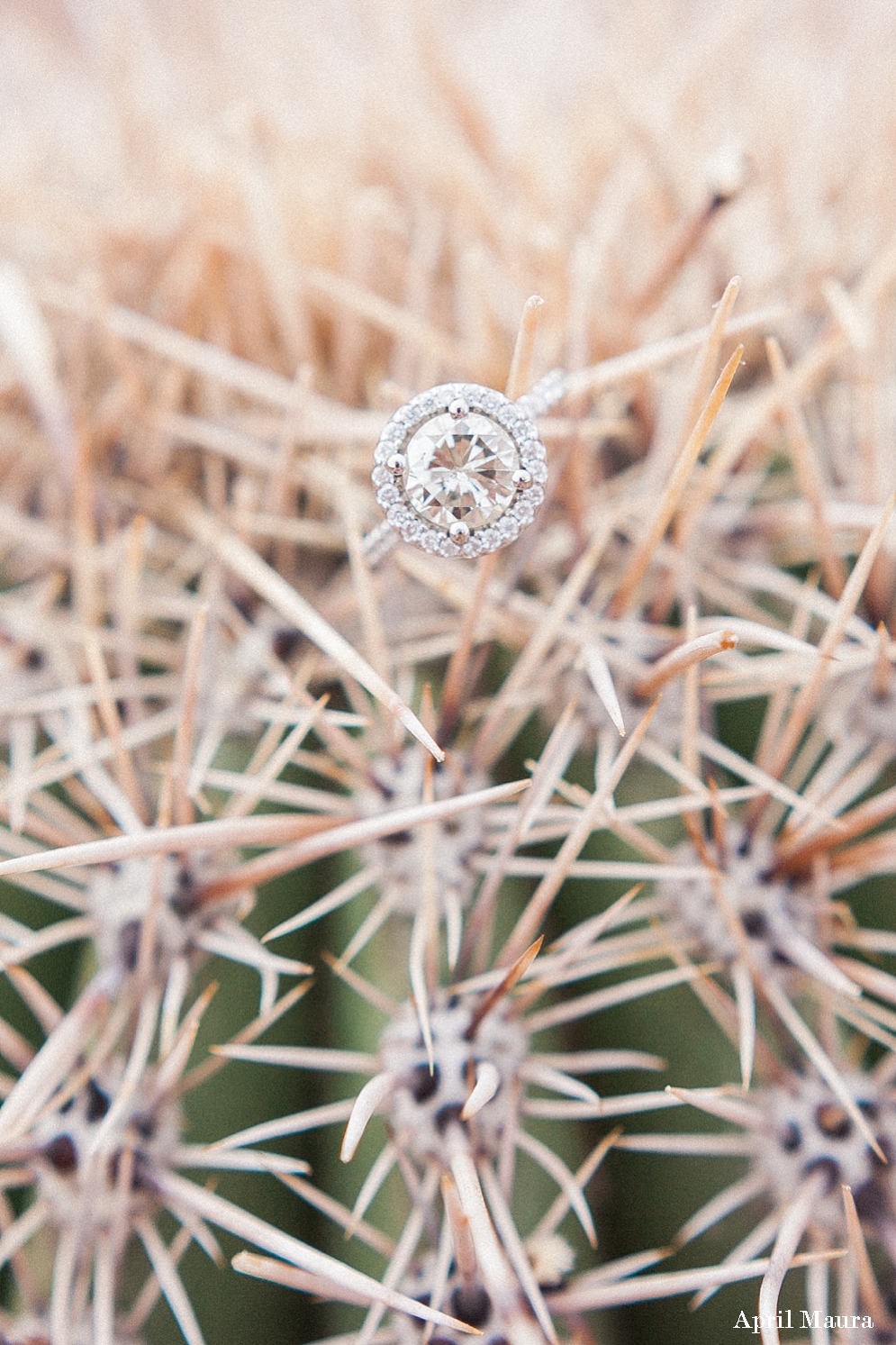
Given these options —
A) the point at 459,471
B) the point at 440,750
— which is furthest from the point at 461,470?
the point at 440,750

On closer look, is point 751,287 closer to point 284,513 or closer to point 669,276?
point 669,276

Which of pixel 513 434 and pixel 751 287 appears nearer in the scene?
pixel 513 434

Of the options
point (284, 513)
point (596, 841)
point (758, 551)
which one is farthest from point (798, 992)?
point (284, 513)

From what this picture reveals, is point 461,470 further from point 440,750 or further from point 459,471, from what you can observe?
point 440,750

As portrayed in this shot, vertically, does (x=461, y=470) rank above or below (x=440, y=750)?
above

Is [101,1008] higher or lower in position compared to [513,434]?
lower
